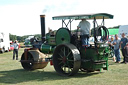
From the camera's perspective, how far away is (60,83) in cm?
616

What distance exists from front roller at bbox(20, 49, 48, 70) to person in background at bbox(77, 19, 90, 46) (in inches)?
70.9

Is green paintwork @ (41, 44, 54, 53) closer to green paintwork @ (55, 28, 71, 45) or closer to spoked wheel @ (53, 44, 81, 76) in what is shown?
green paintwork @ (55, 28, 71, 45)

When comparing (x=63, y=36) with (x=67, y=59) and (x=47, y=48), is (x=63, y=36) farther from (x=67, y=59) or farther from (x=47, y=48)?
(x=47, y=48)

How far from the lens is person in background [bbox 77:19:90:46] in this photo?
729cm

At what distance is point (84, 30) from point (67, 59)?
1.10m

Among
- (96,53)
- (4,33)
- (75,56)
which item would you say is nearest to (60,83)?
(75,56)

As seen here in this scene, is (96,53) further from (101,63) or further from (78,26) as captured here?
(78,26)

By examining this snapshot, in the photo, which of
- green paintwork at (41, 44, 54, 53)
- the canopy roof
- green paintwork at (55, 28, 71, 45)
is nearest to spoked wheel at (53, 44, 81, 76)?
green paintwork at (55, 28, 71, 45)

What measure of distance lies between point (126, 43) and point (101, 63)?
388 centimetres

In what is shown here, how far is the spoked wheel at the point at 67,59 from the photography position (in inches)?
270

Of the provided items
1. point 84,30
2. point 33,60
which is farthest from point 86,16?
point 33,60

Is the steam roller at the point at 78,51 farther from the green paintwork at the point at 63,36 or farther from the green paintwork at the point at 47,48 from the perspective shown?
the green paintwork at the point at 47,48

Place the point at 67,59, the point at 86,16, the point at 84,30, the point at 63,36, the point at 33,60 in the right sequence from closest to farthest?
the point at 86,16 < the point at 67,59 < the point at 84,30 < the point at 63,36 < the point at 33,60

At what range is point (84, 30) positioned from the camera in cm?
738
